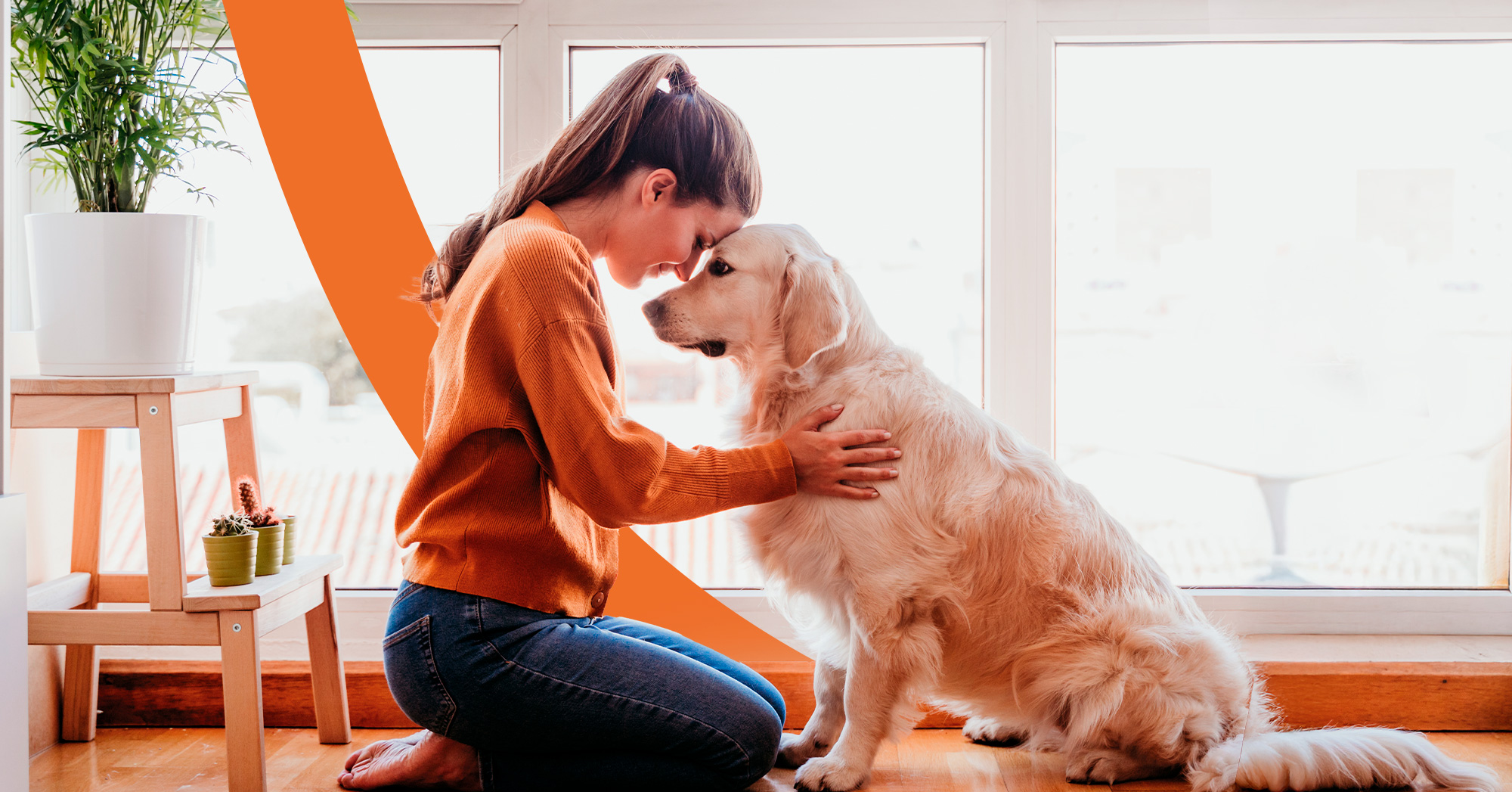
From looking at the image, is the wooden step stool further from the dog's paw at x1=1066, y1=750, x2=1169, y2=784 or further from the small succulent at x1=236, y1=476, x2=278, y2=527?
the dog's paw at x1=1066, y1=750, x2=1169, y2=784

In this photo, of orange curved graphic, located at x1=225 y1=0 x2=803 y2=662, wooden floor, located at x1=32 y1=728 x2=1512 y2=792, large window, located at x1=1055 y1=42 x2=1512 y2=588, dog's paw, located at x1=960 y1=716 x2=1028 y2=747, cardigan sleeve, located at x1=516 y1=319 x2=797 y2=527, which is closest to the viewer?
cardigan sleeve, located at x1=516 y1=319 x2=797 y2=527

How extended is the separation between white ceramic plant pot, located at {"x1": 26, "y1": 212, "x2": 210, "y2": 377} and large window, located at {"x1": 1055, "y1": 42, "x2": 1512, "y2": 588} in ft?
6.24

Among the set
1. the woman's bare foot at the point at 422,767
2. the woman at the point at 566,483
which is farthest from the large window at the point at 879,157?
the woman's bare foot at the point at 422,767

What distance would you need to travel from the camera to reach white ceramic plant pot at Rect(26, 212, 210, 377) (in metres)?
1.71

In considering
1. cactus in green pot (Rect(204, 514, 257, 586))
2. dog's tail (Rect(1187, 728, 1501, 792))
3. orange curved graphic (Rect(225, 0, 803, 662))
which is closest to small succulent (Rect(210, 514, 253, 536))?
cactus in green pot (Rect(204, 514, 257, 586))

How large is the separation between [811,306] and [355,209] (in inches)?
47.0

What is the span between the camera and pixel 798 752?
189cm

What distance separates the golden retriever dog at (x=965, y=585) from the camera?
1.67 m

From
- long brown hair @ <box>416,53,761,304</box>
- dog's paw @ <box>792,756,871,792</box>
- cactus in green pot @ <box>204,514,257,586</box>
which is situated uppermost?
long brown hair @ <box>416,53,761,304</box>

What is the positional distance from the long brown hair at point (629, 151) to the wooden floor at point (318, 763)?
3.23 feet

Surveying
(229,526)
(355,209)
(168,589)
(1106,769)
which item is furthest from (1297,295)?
(168,589)

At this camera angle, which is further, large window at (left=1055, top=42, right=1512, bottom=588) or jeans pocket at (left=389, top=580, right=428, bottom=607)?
large window at (left=1055, top=42, right=1512, bottom=588)

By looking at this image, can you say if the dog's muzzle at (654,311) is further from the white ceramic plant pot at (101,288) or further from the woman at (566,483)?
the white ceramic plant pot at (101,288)

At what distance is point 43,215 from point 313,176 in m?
0.59
